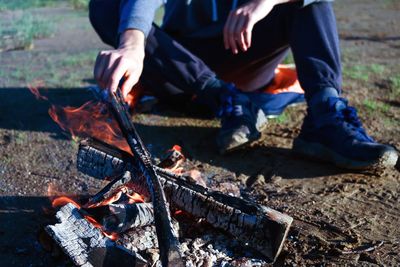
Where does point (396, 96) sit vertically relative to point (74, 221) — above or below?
below

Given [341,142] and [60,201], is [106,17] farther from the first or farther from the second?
[341,142]

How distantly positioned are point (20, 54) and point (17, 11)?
2.05 meters

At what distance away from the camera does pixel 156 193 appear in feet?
5.38

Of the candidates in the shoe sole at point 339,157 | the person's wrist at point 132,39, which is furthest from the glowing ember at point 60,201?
the shoe sole at point 339,157

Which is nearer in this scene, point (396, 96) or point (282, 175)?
point (282, 175)

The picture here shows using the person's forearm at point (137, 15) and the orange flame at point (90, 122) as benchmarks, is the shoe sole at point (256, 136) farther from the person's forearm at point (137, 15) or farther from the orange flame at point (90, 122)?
the person's forearm at point (137, 15)

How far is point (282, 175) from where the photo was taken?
246 cm

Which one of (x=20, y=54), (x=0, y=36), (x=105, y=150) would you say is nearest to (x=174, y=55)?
(x=105, y=150)

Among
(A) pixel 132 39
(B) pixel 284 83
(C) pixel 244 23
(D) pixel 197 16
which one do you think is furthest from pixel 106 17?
(B) pixel 284 83

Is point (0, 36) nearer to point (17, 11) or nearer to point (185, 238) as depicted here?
point (17, 11)

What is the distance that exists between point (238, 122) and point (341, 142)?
51 cm

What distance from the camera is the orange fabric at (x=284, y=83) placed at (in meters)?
3.32

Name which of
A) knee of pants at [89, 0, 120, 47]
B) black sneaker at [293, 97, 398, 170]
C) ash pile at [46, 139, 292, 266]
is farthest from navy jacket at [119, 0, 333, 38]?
ash pile at [46, 139, 292, 266]

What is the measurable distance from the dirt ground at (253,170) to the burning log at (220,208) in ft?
Answer: 0.55
